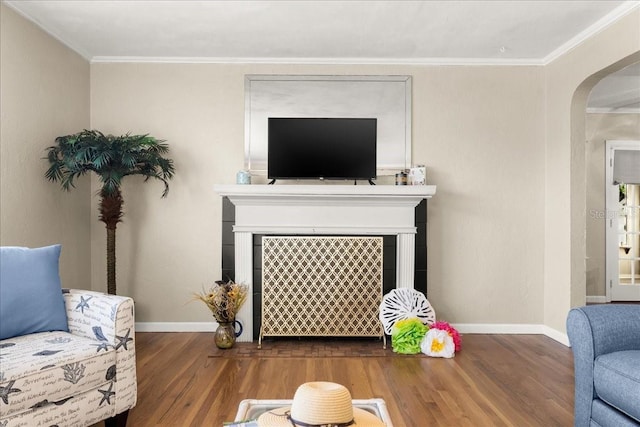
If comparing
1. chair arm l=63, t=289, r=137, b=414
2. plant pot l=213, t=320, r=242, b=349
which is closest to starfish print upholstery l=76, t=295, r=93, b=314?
chair arm l=63, t=289, r=137, b=414

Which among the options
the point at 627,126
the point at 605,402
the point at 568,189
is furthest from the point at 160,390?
the point at 627,126

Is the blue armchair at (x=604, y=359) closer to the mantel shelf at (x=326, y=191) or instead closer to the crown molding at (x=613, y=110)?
the mantel shelf at (x=326, y=191)

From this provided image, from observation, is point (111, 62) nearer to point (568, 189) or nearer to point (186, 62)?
point (186, 62)

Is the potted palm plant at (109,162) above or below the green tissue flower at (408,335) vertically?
above

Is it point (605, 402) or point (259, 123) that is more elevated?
point (259, 123)

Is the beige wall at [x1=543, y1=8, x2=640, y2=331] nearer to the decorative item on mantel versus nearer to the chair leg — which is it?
the decorative item on mantel

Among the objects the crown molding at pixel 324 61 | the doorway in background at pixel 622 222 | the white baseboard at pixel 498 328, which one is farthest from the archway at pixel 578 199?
the doorway in background at pixel 622 222

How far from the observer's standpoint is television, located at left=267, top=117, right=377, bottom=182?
4297 millimetres

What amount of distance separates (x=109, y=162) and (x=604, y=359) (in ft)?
11.9

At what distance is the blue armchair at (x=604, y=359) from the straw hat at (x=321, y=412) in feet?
3.69

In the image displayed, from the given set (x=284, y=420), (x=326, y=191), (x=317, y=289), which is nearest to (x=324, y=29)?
(x=326, y=191)

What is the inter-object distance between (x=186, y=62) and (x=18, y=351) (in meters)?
3.12

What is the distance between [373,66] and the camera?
4.49m

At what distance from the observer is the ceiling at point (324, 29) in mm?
3340
